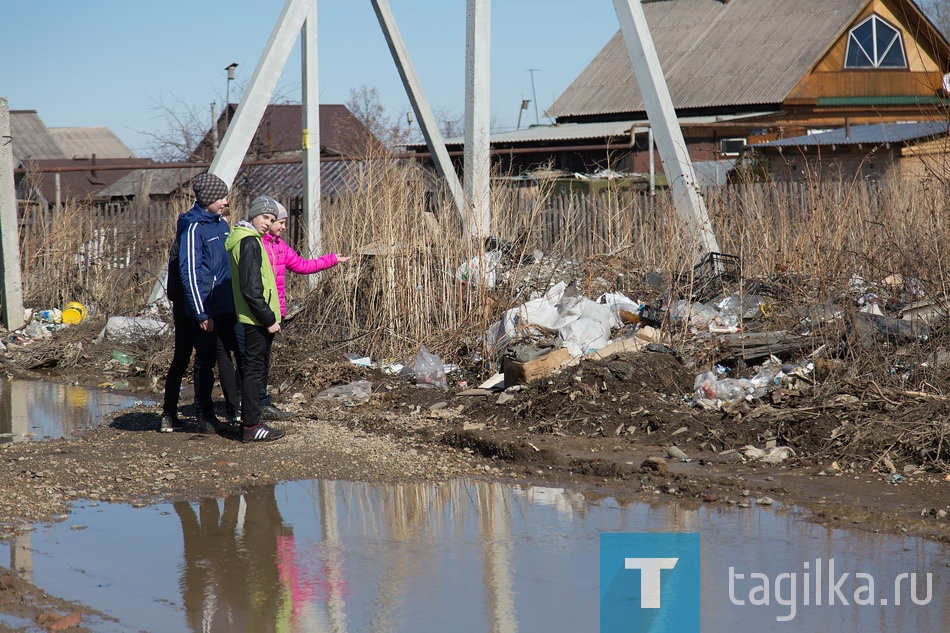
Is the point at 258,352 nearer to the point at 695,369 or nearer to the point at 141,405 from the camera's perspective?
the point at 141,405

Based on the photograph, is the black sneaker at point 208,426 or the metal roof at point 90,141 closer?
the black sneaker at point 208,426

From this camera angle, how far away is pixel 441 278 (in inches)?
363

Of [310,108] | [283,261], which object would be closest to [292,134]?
[310,108]

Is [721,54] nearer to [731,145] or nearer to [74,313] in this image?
[731,145]

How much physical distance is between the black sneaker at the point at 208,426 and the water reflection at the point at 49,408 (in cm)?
98

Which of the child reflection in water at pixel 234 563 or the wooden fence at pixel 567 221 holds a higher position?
the wooden fence at pixel 567 221

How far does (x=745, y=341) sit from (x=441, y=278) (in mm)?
2898

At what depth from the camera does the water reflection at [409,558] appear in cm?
378

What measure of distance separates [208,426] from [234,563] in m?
2.76

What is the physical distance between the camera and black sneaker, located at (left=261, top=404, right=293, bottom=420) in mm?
7345

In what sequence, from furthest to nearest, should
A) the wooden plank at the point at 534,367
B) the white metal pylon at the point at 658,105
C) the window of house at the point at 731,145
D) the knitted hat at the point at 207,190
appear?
the window of house at the point at 731,145 < the white metal pylon at the point at 658,105 < the wooden plank at the point at 534,367 < the knitted hat at the point at 207,190

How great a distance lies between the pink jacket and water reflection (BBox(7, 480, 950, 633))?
82.0 inches

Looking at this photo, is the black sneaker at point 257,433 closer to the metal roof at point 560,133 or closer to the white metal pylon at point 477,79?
the white metal pylon at point 477,79
